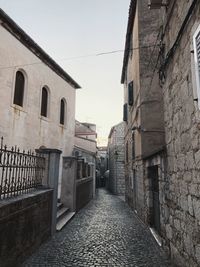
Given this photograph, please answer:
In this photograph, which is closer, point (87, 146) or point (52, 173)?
point (52, 173)

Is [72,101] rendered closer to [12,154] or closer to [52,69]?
[52,69]

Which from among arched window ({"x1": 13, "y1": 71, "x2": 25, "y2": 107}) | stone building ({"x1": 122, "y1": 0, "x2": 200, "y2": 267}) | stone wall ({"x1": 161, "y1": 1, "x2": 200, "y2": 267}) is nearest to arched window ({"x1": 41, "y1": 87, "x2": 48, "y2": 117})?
arched window ({"x1": 13, "y1": 71, "x2": 25, "y2": 107})

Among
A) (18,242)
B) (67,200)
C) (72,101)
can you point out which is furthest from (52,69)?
(18,242)

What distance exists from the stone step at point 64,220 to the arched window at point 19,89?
18.3 feet

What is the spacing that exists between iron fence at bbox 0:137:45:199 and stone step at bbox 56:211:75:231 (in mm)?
1716

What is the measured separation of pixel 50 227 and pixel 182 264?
12.4 feet

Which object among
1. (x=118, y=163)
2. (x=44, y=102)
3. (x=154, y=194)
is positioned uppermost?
(x=44, y=102)

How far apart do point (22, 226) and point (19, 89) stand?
26.0ft

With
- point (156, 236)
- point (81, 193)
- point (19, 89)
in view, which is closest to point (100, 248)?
point (156, 236)

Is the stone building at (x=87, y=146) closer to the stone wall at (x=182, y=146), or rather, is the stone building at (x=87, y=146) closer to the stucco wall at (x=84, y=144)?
the stucco wall at (x=84, y=144)

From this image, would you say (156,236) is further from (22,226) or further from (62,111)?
(62,111)

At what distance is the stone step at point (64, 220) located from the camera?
7208mm

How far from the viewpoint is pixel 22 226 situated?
4.49 metres

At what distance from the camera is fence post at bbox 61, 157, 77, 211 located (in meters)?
9.64
